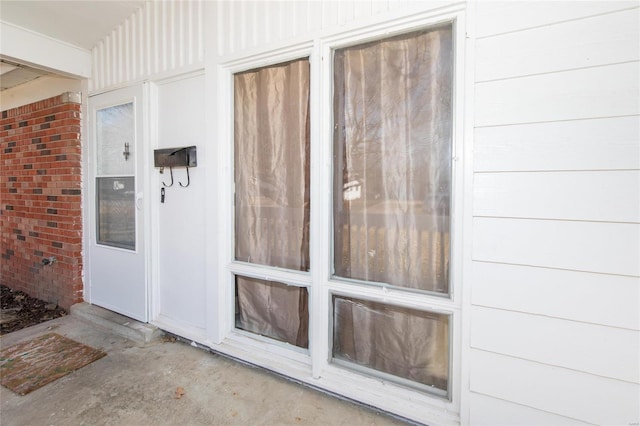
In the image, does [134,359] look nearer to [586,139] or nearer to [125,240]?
[125,240]

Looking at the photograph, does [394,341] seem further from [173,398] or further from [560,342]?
[173,398]

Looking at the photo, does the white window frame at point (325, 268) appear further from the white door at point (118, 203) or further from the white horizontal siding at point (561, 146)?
the white door at point (118, 203)

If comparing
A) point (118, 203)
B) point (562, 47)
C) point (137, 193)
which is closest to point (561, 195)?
point (562, 47)

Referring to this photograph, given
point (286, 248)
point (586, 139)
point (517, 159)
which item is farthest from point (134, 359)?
point (586, 139)

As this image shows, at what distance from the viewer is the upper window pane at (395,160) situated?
64.7 inches

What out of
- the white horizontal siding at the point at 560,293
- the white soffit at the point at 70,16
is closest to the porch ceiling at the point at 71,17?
the white soffit at the point at 70,16

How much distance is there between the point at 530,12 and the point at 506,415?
1.83 m

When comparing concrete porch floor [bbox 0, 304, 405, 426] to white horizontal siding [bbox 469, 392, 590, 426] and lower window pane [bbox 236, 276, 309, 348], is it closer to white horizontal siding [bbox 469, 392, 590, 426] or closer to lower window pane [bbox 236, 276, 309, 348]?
lower window pane [bbox 236, 276, 309, 348]

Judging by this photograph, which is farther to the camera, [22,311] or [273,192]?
[22,311]

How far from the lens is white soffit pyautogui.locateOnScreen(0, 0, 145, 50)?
7.70 feet

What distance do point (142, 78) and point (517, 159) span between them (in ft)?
9.16

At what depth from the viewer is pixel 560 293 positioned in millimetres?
1364

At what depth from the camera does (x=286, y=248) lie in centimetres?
211

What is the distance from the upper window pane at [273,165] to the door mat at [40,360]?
1.38 metres
